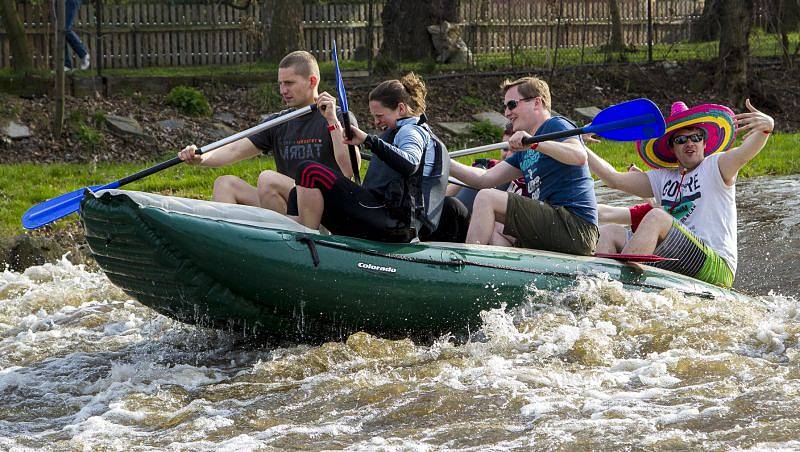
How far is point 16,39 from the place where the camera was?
14.0 m

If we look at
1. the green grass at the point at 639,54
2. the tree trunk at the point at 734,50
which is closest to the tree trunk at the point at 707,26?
the green grass at the point at 639,54

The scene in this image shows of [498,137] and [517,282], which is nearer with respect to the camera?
[517,282]

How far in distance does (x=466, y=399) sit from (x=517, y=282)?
108 centimetres

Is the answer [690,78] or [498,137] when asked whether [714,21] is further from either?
[498,137]

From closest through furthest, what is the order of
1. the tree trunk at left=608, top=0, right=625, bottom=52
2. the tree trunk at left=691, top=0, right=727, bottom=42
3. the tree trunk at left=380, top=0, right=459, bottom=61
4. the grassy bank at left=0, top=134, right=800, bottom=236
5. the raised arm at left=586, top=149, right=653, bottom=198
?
the raised arm at left=586, top=149, right=653, bottom=198 < the grassy bank at left=0, top=134, right=800, bottom=236 < the tree trunk at left=380, top=0, right=459, bottom=61 < the tree trunk at left=608, top=0, right=625, bottom=52 < the tree trunk at left=691, top=0, right=727, bottom=42

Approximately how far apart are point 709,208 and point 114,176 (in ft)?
18.6

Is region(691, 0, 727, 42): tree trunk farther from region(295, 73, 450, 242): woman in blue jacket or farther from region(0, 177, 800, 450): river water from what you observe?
region(295, 73, 450, 242): woman in blue jacket

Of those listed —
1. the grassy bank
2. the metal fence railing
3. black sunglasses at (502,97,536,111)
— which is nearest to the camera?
black sunglasses at (502,97,536,111)

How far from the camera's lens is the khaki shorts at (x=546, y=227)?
6277 mm

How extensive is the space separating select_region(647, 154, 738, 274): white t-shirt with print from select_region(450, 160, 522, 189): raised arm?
1009mm

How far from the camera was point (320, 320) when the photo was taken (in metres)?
5.92

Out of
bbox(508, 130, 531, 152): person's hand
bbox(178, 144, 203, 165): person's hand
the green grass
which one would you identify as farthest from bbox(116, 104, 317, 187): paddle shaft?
the green grass

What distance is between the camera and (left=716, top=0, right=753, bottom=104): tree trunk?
1523cm

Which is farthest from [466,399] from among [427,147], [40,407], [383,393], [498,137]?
[498,137]
